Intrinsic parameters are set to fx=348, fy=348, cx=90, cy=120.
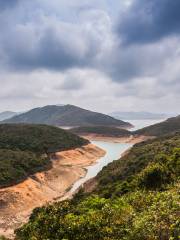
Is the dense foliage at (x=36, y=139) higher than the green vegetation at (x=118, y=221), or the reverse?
the dense foliage at (x=36, y=139)

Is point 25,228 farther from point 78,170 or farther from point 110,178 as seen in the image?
point 78,170

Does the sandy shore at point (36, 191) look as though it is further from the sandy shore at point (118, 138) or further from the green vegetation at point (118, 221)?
the sandy shore at point (118, 138)

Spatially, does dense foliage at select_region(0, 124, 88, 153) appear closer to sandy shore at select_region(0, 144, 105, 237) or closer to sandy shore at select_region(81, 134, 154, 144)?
sandy shore at select_region(0, 144, 105, 237)

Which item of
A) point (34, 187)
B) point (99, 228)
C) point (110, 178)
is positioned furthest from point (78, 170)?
point (99, 228)

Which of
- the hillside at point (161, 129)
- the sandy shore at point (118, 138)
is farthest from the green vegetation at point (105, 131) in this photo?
the hillside at point (161, 129)

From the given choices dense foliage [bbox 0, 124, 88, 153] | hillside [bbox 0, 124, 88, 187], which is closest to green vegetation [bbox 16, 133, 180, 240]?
hillside [bbox 0, 124, 88, 187]

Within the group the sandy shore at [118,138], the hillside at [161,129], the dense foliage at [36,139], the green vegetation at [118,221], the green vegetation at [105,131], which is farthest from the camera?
the green vegetation at [105,131]

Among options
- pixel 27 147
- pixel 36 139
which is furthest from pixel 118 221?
pixel 36 139
